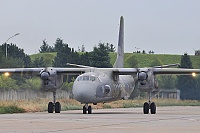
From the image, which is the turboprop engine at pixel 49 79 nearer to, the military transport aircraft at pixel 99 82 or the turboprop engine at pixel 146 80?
the military transport aircraft at pixel 99 82

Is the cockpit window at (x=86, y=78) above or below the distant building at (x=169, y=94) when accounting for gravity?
above

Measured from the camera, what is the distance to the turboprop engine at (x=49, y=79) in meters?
38.2

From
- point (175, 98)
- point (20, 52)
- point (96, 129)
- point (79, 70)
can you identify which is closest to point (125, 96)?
point (79, 70)

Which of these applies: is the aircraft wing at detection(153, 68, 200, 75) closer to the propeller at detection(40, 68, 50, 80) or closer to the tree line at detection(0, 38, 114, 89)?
the propeller at detection(40, 68, 50, 80)

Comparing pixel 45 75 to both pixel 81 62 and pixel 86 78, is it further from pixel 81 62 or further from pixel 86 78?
pixel 81 62

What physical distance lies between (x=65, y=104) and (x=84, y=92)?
16.9 metres

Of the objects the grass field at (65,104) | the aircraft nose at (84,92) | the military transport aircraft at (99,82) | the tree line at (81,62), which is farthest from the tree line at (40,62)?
the aircraft nose at (84,92)

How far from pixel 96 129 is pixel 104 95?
16726 millimetres

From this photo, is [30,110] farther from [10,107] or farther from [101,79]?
[101,79]

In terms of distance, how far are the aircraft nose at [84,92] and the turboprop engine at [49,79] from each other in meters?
2.84

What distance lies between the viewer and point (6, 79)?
5466 cm

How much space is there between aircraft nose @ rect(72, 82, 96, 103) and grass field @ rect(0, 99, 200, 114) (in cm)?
455

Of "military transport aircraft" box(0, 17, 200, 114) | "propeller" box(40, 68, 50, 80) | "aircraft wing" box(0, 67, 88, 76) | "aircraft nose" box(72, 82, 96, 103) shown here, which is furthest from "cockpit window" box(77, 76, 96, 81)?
"aircraft wing" box(0, 67, 88, 76)

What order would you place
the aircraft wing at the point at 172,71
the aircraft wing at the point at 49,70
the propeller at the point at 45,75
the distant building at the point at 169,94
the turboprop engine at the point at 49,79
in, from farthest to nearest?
the distant building at the point at 169,94, the aircraft wing at the point at 49,70, the aircraft wing at the point at 172,71, the turboprop engine at the point at 49,79, the propeller at the point at 45,75
